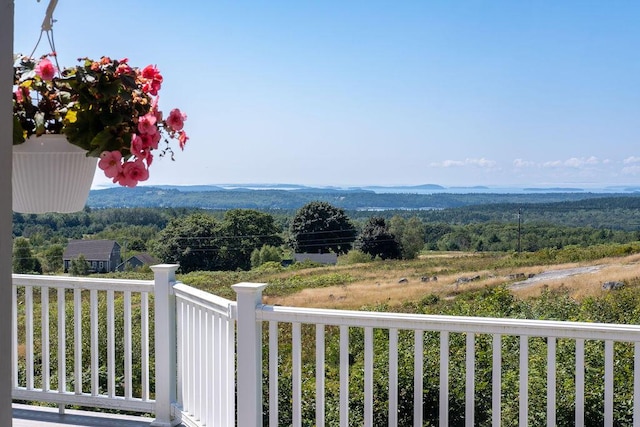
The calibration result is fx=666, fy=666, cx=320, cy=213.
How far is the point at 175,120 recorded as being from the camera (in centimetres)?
179

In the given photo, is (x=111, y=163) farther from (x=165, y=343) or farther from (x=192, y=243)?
(x=192, y=243)

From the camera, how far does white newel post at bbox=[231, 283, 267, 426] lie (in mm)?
2586

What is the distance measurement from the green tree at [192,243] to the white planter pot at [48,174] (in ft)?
21.4

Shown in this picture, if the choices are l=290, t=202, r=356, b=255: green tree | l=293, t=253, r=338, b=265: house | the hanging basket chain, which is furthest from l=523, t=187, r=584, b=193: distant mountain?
the hanging basket chain

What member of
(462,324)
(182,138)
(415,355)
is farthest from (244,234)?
(182,138)

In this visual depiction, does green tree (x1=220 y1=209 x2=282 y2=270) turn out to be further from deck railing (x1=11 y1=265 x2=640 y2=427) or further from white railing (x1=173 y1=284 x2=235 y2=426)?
white railing (x1=173 y1=284 x2=235 y2=426)

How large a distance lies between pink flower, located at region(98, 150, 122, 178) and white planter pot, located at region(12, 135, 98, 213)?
8 cm

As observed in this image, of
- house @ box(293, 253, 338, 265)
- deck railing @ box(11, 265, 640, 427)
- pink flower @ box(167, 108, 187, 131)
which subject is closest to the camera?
pink flower @ box(167, 108, 187, 131)

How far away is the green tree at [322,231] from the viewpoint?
30.0 feet

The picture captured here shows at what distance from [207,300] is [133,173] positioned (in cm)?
129

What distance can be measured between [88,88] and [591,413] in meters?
4.76

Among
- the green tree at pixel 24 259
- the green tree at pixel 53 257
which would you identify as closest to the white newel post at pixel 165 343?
the green tree at pixel 24 259

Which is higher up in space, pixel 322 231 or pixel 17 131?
pixel 17 131

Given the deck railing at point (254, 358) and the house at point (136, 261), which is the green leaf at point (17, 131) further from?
the house at point (136, 261)
